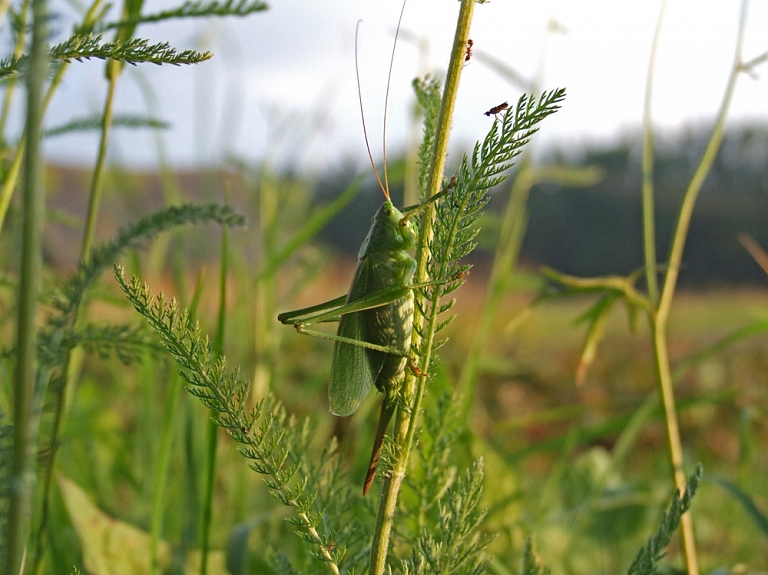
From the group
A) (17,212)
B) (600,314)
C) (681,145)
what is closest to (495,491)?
(600,314)

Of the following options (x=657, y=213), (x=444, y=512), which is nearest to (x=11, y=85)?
(x=444, y=512)

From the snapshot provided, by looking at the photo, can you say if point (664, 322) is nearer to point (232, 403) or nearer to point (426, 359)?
point (426, 359)

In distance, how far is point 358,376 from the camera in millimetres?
688

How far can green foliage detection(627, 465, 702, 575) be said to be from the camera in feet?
1.41

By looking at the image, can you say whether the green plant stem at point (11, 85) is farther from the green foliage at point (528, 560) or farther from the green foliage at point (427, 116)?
the green foliage at point (528, 560)

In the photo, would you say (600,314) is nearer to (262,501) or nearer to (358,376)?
(358,376)

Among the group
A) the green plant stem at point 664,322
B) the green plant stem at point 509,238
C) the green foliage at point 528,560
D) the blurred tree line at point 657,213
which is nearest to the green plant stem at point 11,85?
the green foliage at point 528,560

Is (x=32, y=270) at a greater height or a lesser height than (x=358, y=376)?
greater

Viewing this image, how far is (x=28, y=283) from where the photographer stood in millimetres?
240

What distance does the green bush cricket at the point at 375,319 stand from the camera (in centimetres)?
64

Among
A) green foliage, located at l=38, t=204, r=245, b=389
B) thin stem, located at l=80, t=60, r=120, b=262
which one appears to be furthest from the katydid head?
thin stem, located at l=80, t=60, r=120, b=262

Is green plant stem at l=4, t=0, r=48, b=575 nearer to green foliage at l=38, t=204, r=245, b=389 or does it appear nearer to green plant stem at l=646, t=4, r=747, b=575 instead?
green foliage at l=38, t=204, r=245, b=389

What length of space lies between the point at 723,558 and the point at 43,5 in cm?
179

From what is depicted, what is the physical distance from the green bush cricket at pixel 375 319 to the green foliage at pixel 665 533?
0.72ft
